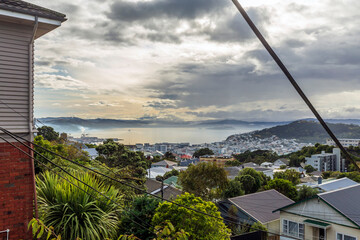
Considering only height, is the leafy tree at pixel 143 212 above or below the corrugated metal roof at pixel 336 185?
above

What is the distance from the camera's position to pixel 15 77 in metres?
5.93

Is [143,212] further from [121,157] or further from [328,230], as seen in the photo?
[121,157]

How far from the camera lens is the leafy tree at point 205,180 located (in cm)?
2809

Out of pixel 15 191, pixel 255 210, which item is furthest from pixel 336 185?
pixel 15 191

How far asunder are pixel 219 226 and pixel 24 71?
27.4 feet

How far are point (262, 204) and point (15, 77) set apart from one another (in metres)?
21.1

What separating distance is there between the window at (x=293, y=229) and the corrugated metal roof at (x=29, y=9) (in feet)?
59.2

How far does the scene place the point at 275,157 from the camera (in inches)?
3957

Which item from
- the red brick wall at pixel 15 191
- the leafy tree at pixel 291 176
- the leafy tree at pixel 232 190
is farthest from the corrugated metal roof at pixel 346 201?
the leafy tree at pixel 291 176

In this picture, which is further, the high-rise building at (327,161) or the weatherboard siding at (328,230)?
the high-rise building at (327,161)

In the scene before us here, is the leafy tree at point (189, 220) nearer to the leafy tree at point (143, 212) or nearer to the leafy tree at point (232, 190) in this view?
the leafy tree at point (143, 212)

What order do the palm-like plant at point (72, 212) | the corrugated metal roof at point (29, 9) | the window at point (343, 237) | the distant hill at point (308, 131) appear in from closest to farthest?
the corrugated metal roof at point (29, 9)
the palm-like plant at point (72, 212)
the window at point (343, 237)
the distant hill at point (308, 131)

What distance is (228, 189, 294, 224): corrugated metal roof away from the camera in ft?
68.8

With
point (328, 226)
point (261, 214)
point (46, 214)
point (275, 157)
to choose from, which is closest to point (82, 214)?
point (46, 214)
